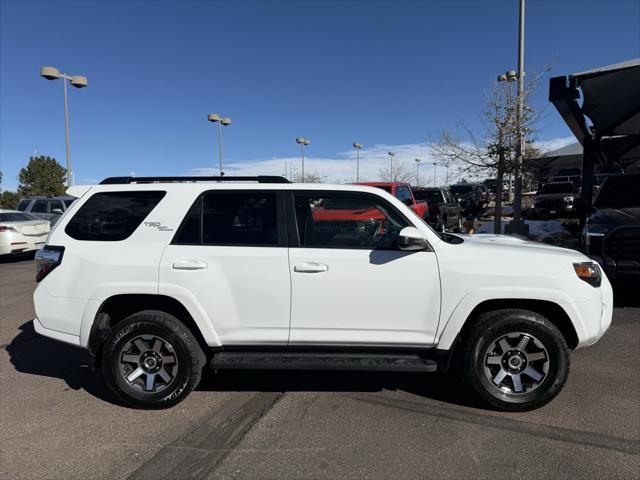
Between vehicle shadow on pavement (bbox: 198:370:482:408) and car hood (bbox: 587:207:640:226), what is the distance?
445cm

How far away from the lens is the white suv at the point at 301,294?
367 centimetres

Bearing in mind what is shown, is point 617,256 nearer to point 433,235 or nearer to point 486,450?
point 433,235

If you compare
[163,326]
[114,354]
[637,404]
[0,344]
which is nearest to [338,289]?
[163,326]

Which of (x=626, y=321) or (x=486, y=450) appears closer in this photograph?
(x=486, y=450)

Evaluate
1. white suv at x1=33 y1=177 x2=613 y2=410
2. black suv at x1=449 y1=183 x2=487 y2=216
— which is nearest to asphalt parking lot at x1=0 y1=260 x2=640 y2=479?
white suv at x1=33 y1=177 x2=613 y2=410

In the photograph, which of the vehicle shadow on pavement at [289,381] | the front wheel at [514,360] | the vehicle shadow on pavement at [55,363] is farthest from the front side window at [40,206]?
the front wheel at [514,360]

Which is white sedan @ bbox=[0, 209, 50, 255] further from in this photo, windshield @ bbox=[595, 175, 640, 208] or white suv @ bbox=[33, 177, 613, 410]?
windshield @ bbox=[595, 175, 640, 208]

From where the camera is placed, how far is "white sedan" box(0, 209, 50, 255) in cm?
1247

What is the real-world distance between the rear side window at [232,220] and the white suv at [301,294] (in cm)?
1

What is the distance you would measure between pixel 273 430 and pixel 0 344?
410 centimetres

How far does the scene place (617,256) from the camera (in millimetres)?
6594

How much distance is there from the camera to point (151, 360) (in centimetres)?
387

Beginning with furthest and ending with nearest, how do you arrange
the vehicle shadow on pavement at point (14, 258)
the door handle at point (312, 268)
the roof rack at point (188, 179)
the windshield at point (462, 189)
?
the windshield at point (462, 189) → the vehicle shadow on pavement at point (14, 258) → the roof rack at point (188, 179) → the door handle at point (312, 268)

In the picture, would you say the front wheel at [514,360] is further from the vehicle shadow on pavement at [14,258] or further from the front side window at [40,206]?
the front side window at [40,206]
